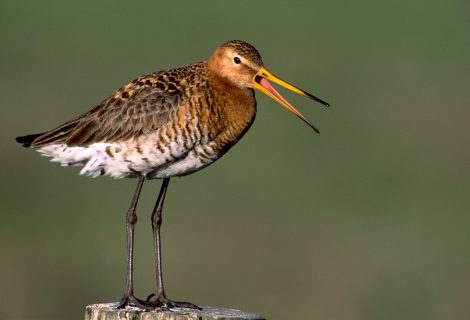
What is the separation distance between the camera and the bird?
37.4 feet

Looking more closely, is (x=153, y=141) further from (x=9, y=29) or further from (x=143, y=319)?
(x=9, y=29)

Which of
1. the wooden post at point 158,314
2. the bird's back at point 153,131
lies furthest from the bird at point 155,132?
the wooden post at point 158,314

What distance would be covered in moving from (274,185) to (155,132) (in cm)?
1022

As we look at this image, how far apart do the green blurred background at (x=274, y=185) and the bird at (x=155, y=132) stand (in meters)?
4.63

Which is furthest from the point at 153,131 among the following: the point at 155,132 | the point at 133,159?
the point at 133,159

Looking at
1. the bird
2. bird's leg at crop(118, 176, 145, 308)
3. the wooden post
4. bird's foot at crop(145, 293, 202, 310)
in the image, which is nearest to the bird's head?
the bird

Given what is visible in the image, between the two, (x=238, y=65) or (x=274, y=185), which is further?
(x=274, y=185)

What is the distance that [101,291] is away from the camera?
1667 centimetres

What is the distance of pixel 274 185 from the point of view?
21578 millimetres

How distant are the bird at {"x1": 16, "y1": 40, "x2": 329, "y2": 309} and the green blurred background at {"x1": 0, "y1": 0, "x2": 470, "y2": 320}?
4.63 metres

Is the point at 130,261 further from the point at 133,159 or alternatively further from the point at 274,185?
the point at 274,185

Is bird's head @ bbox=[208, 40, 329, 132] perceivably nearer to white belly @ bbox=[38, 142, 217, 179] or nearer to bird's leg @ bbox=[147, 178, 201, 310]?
white belly @ bbox=[38, 142, 217, 179]

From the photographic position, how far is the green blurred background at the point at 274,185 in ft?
55.7

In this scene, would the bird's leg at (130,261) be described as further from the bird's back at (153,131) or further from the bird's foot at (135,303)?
the bird's back at (153,131)
